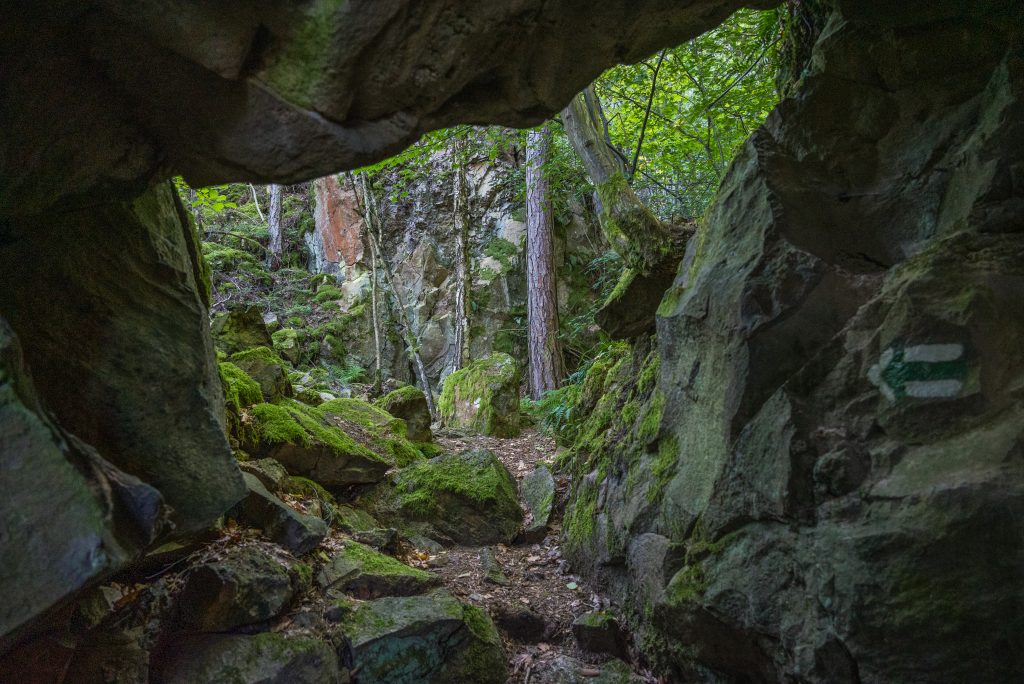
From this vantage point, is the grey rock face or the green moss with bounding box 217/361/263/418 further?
the green moss with bounding box 217/361/263/418

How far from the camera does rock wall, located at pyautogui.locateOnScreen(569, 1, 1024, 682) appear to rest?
2.86 meters

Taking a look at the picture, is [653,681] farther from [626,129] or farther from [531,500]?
[626,129]

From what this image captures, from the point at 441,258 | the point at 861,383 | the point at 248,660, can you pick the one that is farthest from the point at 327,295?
the point at 861,383

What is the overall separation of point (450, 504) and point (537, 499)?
123cm

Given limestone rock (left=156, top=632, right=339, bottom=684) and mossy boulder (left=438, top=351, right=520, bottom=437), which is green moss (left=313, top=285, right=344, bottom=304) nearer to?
mossy boulder (left=438, top=351, right=520, bottom=437)

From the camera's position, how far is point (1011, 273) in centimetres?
318

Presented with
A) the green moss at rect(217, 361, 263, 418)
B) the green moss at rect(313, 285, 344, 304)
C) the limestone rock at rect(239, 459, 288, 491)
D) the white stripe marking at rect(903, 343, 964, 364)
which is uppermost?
the green moss at rect(313, 285, 344, 304)

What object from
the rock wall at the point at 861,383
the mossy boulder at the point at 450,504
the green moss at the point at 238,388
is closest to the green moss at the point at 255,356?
the green moss at the point at 238,388

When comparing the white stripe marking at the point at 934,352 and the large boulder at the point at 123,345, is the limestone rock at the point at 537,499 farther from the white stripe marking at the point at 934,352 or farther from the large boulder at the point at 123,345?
the white stripe marking at the point at 934,352

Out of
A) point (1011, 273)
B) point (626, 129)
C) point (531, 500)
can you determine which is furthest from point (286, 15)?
point (626, 129)

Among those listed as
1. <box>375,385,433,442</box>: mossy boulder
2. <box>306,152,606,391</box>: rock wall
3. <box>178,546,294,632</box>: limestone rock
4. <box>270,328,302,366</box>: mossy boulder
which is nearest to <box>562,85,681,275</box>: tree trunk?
<box>375,385,433,442</box>: mossy boulder

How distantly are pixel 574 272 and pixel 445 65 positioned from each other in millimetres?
12934

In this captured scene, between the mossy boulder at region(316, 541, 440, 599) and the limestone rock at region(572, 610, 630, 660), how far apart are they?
1295 mm

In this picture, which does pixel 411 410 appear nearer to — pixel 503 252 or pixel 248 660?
pixel 248 660
